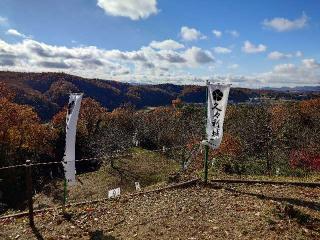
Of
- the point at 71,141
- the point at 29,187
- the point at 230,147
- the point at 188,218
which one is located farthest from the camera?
the point at 230,147

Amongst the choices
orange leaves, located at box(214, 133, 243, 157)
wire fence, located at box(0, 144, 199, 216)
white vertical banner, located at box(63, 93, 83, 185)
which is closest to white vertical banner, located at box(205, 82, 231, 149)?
white vertical banner, located at box(63, 93, 83, 185)

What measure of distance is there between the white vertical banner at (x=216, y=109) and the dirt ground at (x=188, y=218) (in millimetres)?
1901

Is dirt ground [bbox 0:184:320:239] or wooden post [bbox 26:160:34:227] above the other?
wooden post [bbox 26:160:34:227]

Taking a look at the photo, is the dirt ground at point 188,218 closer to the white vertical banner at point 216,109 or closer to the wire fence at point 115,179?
the white vertical banner at point 216,109

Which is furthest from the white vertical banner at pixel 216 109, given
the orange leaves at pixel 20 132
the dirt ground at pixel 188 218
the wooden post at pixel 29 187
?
the orange leaves at pixel 20 132

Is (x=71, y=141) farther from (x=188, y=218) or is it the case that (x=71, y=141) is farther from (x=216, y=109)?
(x=216, y=109)

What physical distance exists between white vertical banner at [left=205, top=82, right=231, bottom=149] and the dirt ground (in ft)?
6.24

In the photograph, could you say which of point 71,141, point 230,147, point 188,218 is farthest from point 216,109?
point 230,147

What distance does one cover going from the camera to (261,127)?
34125 mm

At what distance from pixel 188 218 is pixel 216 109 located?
4.14m

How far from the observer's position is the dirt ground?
9.17 meters

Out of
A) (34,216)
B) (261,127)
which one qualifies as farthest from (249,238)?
(261,127)

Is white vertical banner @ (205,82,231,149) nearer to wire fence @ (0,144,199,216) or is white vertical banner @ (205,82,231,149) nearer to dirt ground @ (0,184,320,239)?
dirt ground @ (0,184,320,239)

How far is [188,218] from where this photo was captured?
33.2 feet
